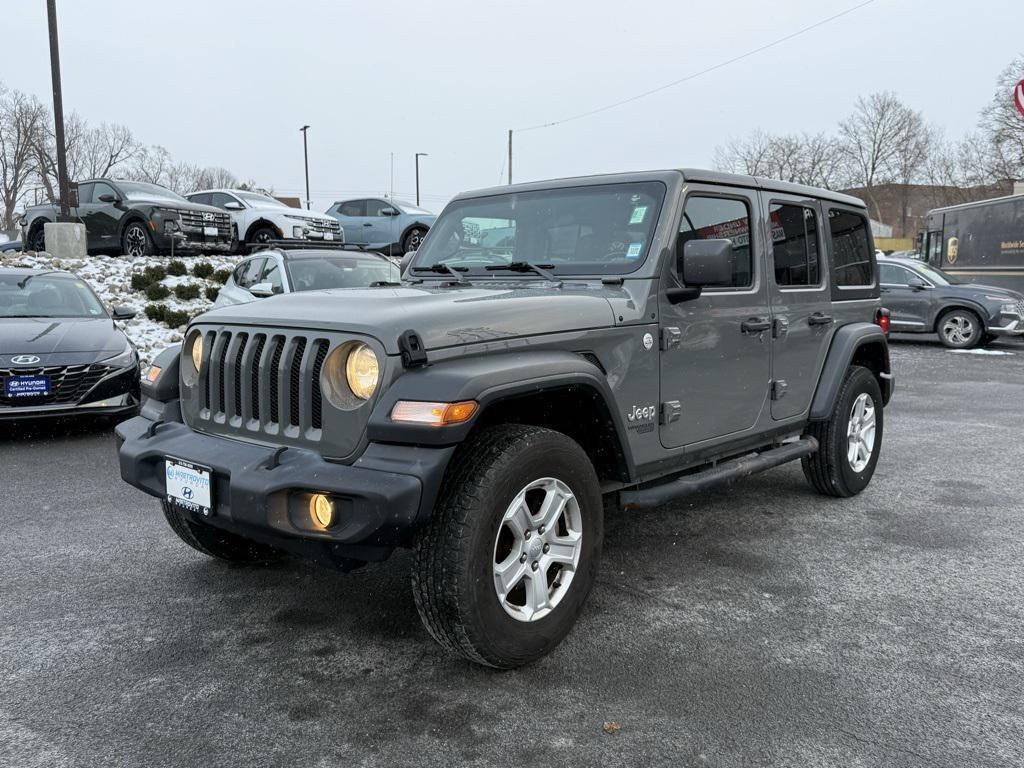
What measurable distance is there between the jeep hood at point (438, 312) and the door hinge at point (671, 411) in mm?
540

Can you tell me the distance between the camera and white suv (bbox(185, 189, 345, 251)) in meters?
16.6

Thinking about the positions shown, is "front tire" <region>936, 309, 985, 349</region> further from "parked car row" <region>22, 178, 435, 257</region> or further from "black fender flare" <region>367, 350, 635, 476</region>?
"black fender flare" <region>367, 350, 635, 476</region>

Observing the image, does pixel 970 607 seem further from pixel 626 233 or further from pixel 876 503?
pixel 626 233

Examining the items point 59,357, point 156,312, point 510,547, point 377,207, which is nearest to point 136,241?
point 156,312

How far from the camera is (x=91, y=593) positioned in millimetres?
3869

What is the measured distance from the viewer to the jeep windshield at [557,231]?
3.93 meters

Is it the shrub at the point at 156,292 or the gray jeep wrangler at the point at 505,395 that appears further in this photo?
the shrub at the point at 156,292

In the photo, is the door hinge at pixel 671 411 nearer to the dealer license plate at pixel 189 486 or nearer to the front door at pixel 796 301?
the front door at pixel 796 301

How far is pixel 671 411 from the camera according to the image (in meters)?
3.84

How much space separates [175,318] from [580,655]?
1121cm

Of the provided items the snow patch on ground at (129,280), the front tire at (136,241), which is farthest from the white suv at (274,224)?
the front tire at (136,241)

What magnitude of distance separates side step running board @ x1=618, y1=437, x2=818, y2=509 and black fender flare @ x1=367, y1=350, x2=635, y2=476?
0.75 m

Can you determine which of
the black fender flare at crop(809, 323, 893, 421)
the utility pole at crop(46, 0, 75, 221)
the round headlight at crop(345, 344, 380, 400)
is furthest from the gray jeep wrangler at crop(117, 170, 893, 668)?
the utility pole at crop(46, 0, 75, 221)

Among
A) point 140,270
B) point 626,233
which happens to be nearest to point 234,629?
point 626,233
